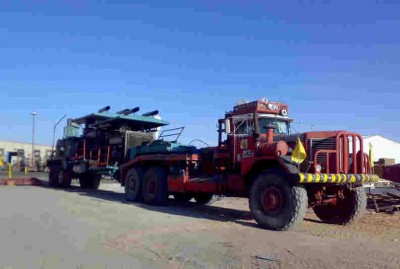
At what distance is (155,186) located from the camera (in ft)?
48.4

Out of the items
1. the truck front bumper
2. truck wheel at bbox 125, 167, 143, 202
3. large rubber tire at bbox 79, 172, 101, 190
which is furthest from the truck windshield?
large rubber tire at bbox 79, 172, 101, 190

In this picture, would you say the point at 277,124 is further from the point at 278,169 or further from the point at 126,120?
the point at 126,120

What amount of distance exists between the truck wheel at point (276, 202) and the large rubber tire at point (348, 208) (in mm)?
1845

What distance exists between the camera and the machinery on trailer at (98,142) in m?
18.2

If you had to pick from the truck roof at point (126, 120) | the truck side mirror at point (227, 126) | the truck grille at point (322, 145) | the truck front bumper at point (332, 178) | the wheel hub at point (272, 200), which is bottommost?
the wheel hub at point (272, 200)

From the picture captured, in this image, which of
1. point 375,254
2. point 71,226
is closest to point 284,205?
point 375,254

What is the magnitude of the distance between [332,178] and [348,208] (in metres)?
1.84

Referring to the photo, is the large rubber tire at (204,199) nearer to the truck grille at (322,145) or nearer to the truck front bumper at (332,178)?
the truck grille at (322,145)

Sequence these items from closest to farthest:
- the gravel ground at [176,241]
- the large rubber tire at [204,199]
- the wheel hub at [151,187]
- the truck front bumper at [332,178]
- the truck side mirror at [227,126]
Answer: the gravel ground at [176,241], the truck front bumper at [332,178], the truck side mirror at [227,126], the wheel hub at [151,187], the large rubber tire at [204,199]

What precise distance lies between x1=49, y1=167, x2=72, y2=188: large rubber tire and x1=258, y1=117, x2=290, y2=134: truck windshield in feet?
42.0

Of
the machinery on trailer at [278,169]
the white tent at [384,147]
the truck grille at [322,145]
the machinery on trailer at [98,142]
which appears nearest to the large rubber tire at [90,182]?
the machinery on trailer at [98,142]

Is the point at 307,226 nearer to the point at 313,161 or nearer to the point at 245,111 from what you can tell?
the point at 313,161

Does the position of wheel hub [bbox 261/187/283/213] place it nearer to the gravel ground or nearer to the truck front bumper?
the gravel ground

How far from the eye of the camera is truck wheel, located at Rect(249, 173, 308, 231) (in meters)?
9.72
